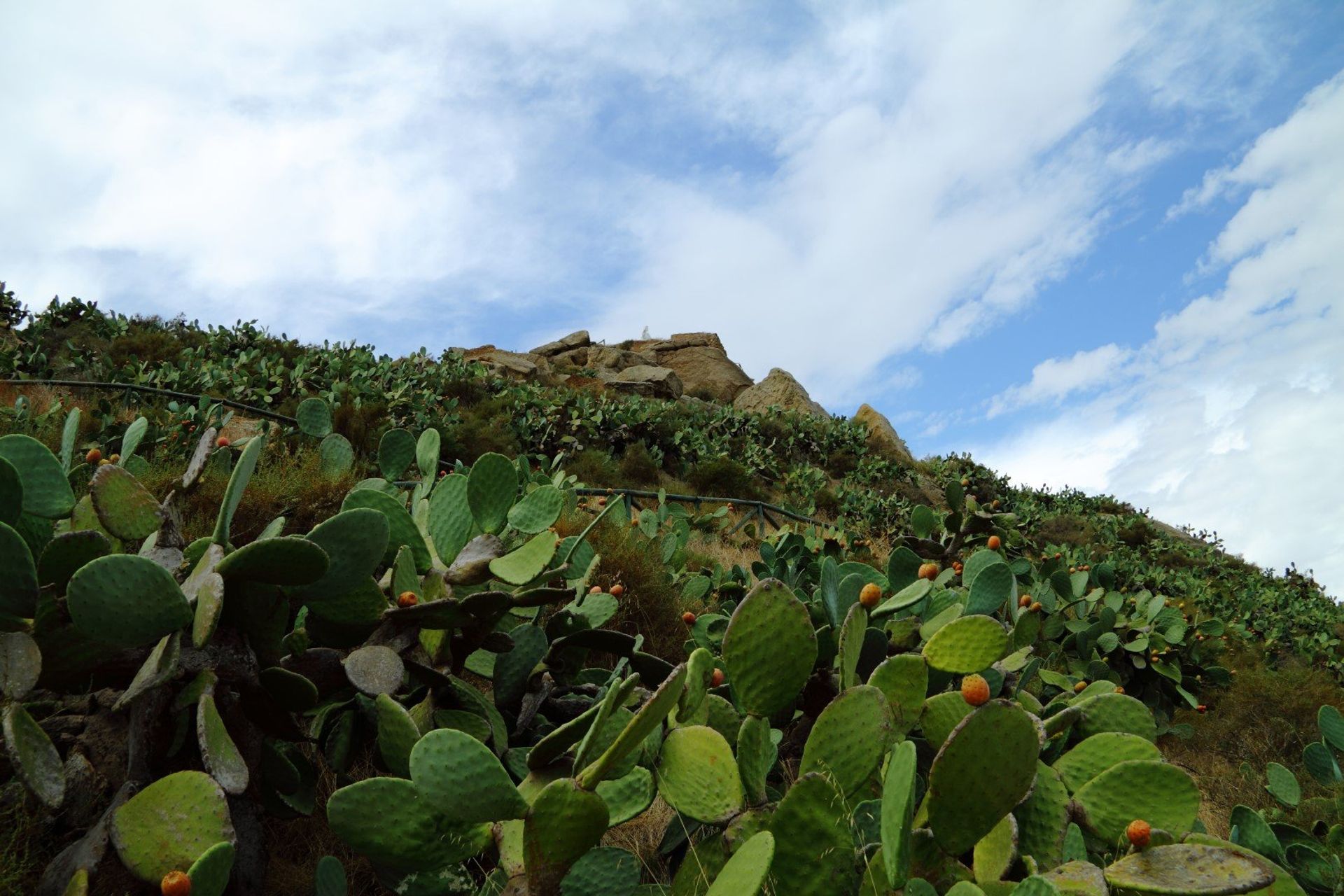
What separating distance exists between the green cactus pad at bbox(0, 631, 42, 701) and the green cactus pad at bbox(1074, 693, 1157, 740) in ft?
6.70

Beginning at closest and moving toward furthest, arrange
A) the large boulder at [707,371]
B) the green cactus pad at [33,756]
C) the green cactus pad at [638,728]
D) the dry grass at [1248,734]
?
the green cactus pad at [638,728] → the green cactus pad at [33,756] → the dry grass at [1248,734] → the large boulder at [707,371]

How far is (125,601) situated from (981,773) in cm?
142

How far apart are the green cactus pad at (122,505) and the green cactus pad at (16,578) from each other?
248 mm

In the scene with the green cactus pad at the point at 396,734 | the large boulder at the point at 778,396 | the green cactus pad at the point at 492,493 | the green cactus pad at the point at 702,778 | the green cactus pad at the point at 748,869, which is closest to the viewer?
the green cactus pad at the point at 748,869

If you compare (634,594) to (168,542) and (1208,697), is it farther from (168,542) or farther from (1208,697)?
(1208,697)

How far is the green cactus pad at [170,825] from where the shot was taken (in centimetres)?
133

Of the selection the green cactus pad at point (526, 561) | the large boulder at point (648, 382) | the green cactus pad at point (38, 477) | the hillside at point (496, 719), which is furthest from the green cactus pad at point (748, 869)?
the large boulder at point (648, 382)

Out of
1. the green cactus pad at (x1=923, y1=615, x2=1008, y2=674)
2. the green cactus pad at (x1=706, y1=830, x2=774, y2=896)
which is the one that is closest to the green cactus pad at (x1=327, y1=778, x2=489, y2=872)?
the green cactus pad at (x1=706, y1=830, x2=774, y2=896)

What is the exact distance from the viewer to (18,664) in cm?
142

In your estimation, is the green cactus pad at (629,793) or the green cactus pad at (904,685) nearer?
the green cactus pad at (629,793)

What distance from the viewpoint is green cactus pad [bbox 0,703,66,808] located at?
51.6 inches

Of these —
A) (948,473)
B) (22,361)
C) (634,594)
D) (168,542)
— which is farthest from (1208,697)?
(948,473)

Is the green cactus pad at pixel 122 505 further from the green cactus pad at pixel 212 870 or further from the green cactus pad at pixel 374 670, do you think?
the green cactus pad at pixel 212 870

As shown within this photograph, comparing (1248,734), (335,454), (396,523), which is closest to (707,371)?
(1248,734)
